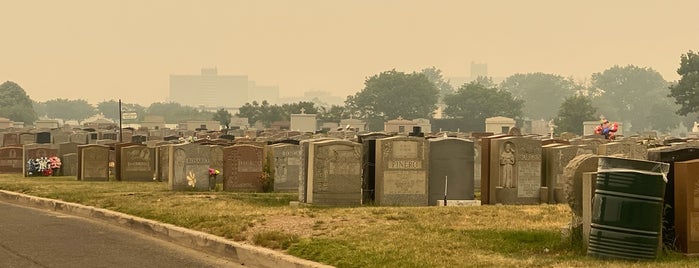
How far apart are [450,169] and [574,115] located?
99.2 metres

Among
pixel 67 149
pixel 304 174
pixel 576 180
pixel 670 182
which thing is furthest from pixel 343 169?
pixel 67 149

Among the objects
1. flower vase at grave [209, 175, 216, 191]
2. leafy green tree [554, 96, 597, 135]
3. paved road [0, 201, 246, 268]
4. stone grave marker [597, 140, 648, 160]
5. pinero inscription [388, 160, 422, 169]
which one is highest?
leafy green tree [554, 96, 597, 135]

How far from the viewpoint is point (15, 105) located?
172 metres

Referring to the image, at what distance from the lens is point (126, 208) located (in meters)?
20.2

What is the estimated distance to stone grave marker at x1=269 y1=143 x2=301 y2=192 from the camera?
1028 inches

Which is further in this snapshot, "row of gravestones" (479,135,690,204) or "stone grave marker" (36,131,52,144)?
"stone grave marker" (36,131,52,144)

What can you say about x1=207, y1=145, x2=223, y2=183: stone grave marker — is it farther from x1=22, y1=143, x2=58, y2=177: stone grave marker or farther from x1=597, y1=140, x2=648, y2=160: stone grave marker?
x1=597, y1=140, x2=648, y2=160: stone grave marker

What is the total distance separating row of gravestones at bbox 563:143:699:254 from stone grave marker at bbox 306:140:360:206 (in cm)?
862

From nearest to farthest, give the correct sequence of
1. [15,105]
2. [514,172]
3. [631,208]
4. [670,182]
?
[631,208], [670,182], [514,172], [15,105]

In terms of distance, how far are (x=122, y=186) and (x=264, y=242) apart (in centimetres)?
1457

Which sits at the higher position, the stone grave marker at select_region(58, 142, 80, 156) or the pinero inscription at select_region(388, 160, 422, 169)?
the pinero inscription at select_region(388, 160, 422, 169)

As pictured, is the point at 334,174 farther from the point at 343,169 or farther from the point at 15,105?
the point at 15,105

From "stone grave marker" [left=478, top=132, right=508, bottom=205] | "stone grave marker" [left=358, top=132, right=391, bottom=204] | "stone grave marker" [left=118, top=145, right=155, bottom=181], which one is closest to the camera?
"stone grave marker" [left=358, top=132, right=391, bottom=204]

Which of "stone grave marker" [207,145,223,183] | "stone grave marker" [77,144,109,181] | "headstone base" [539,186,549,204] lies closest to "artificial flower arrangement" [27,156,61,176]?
"stone grave marker" [77,144,109,181]
